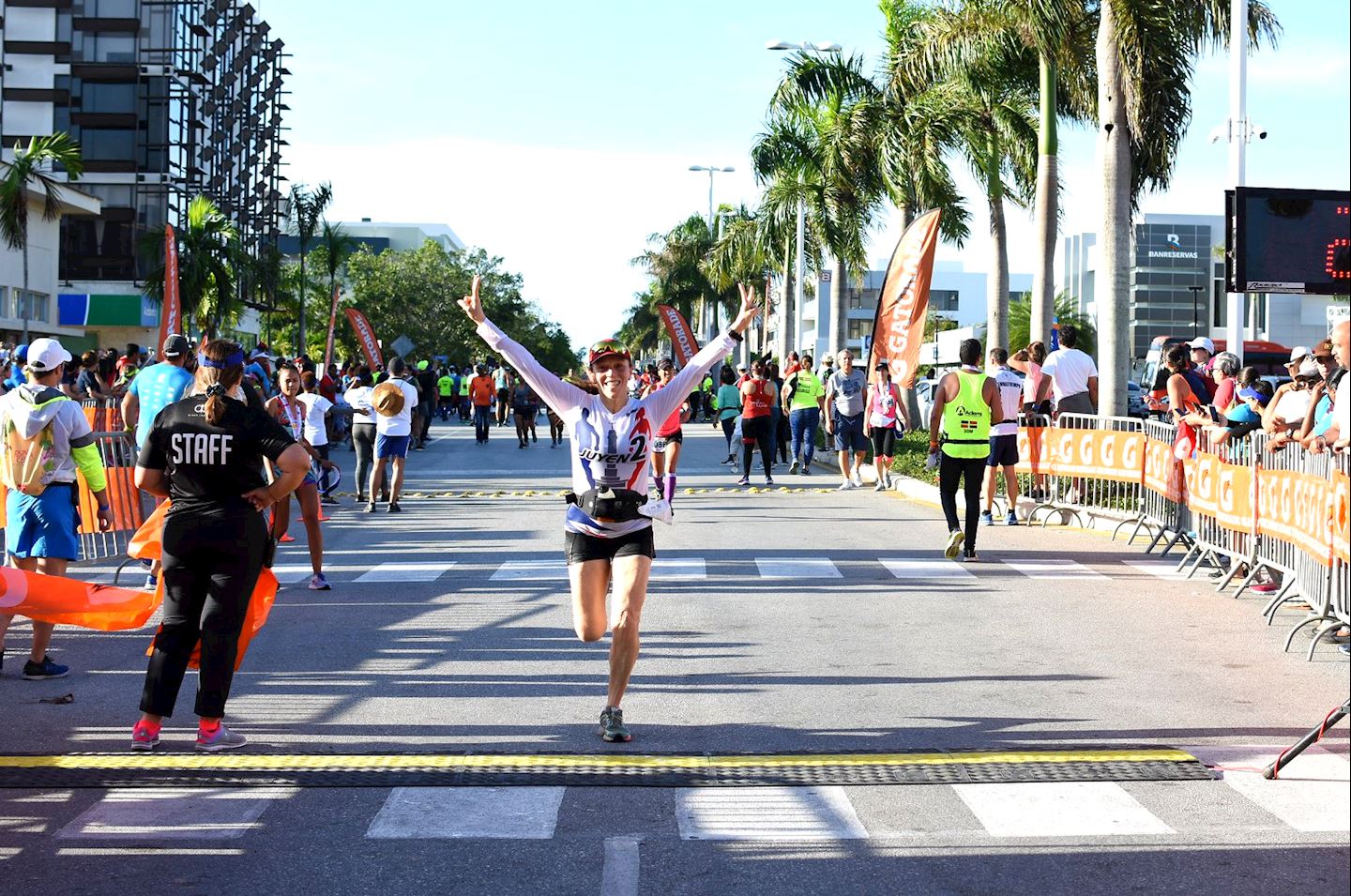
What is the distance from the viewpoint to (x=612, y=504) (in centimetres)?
736

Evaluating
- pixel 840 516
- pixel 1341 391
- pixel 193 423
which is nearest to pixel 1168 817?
pixel 1341 391

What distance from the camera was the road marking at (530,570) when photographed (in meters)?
13.7

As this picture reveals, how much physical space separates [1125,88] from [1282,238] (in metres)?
9.89

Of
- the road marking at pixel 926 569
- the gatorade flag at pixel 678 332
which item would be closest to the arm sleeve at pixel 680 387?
the road marking at pixel 926 569

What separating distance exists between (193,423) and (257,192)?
85.4 meters

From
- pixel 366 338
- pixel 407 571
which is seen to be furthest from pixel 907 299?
pixel 366 338

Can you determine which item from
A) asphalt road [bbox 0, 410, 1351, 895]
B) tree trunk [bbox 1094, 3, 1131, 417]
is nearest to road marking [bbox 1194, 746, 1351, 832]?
asphalt road [bbox 0, 410, 1351, 895]

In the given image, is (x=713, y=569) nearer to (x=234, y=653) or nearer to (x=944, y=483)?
(x=944, y=483)

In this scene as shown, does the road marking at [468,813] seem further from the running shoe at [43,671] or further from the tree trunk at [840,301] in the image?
the tree trunk at [840,301]

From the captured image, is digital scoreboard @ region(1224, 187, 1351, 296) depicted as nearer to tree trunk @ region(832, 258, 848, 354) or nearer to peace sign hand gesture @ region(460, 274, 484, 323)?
peace sign hand gesture @ region(460, 274, 484, 323)

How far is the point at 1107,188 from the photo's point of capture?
23125 millimetres

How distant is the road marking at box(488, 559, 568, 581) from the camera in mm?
13695

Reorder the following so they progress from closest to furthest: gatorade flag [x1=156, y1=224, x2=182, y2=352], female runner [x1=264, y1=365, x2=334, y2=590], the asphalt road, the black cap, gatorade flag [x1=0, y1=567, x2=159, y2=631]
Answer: the asphalt road, gatorade flag [x1=0, y1=567, x2=159, y2=631], the black cap, female runner [x1=264, y1=365, x2=334, y2=590], gatorade flag [x1=156, y1=224, x2=182, y2=352]

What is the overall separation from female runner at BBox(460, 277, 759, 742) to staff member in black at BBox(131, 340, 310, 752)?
1238 millimetres
